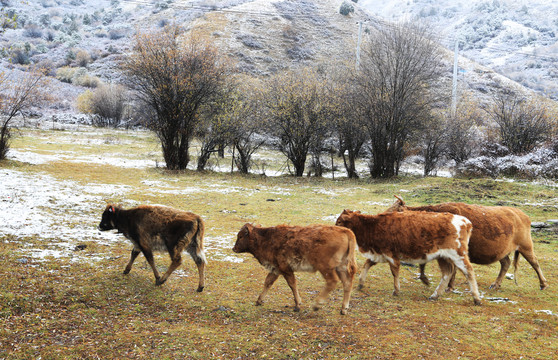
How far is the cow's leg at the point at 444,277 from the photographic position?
6945mm

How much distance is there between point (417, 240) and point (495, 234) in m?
1.84

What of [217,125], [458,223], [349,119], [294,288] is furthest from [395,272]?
[349,119]

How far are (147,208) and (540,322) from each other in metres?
7.33

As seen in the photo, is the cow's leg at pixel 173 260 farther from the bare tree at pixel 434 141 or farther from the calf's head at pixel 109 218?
the bare tree at pixel 434 141

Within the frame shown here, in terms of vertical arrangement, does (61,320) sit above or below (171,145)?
below

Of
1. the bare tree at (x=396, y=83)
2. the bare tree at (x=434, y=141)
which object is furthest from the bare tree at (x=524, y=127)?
the bare tree at (x=396, y=83)

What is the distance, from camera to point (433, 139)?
94.2 ft

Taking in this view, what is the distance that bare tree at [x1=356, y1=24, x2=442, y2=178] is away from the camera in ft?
82.2

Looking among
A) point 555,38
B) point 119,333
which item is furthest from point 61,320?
point 555,38

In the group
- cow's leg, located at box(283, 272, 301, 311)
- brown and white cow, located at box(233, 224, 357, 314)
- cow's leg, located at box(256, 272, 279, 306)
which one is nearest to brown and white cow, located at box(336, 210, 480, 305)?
brown and white cow, located at box(233, 224, 357, 314)

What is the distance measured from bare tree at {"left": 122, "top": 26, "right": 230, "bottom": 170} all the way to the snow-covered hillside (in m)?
68.5

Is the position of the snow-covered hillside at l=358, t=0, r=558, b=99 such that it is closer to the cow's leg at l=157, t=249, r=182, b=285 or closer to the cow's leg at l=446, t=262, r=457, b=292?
the cow's leg at l=446, t=262, r=457, b=292

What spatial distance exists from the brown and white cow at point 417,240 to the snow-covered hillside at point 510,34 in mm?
81504

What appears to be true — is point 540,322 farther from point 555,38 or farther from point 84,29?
point 555,38
